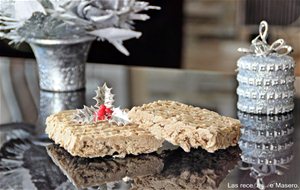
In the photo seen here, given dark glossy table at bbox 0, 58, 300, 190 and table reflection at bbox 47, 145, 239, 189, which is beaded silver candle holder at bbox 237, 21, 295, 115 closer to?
dark glossy table at bbox 0, 58, 300, 190

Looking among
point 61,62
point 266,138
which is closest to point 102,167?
point 266,138

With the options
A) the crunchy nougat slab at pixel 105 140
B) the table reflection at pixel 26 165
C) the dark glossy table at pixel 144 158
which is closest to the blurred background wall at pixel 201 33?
the dark glossy table at pixel 144 158

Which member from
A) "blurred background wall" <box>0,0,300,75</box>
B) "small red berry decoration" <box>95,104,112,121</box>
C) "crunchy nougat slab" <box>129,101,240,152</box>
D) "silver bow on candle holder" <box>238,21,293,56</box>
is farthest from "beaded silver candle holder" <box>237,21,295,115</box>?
"blurred background wall" <box>0,0,300,75</box>

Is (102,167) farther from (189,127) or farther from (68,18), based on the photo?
(68,18)

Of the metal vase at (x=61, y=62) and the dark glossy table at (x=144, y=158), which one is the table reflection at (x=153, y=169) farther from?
the metal vase at (x=61, y=62)

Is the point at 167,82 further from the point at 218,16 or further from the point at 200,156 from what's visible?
the point at 218,16

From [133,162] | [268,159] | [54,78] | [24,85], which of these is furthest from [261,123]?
[24,85]
